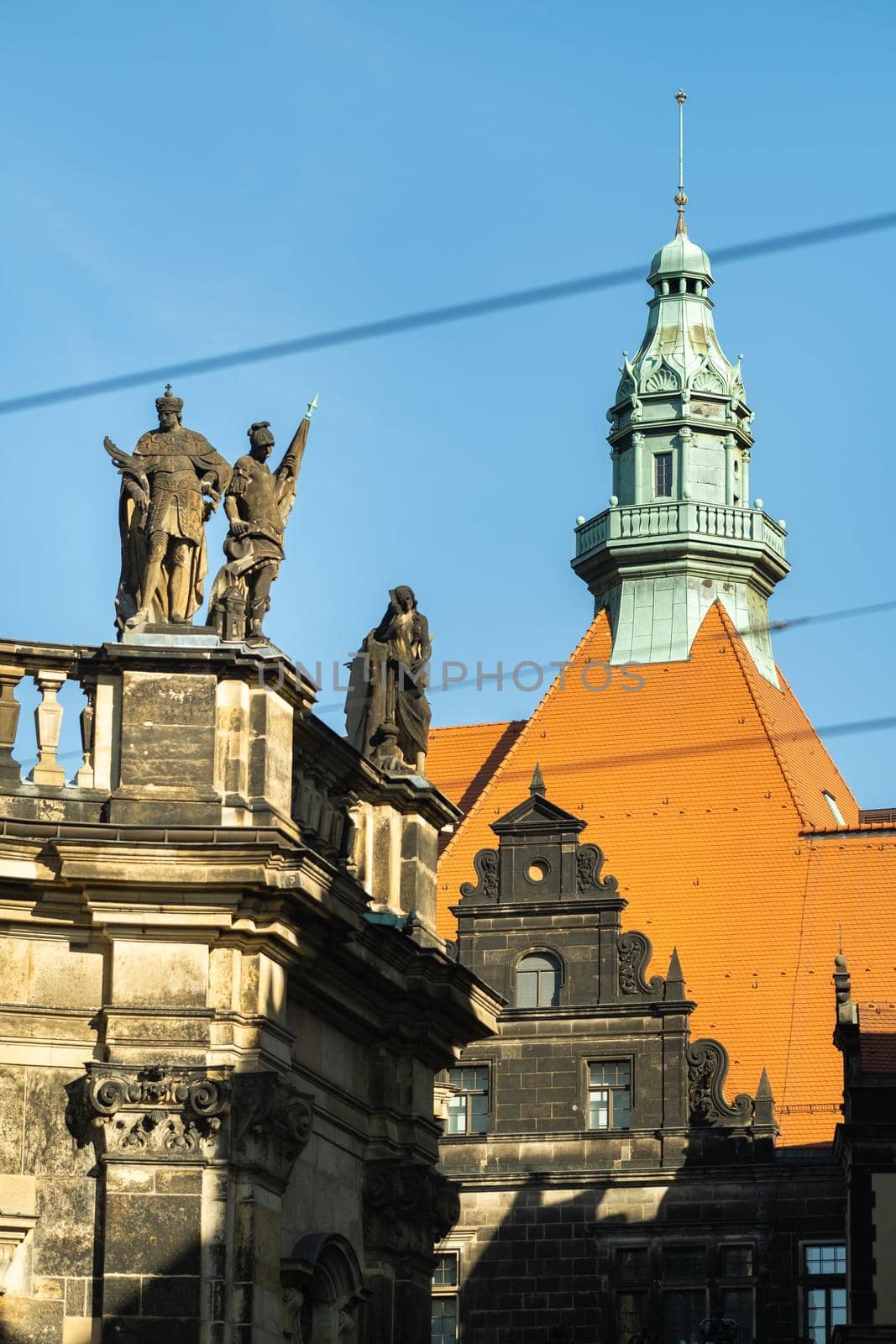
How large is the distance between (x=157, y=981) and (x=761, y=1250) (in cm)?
2643

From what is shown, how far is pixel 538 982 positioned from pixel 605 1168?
2954mm

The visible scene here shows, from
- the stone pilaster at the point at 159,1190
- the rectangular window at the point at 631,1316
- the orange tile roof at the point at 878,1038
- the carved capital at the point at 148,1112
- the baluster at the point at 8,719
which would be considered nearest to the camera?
the stone pilaster at the point at 159,1190

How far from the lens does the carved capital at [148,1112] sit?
819 inches

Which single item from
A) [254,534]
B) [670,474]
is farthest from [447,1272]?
[254,534]

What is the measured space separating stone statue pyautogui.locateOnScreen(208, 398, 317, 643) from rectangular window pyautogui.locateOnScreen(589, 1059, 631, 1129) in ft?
81.9

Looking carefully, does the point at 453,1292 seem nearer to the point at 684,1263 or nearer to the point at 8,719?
the point at 684,1263

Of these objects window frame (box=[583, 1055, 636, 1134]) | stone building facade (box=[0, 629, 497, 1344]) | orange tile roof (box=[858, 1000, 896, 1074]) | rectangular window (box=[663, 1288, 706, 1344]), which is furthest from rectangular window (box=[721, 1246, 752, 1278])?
stone building facade (box=[0, 629, 497, 1344])

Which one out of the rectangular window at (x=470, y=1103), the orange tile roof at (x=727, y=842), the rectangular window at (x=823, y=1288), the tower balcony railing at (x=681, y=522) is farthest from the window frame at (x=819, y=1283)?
the tower balcony railing at (x=681, y=522)

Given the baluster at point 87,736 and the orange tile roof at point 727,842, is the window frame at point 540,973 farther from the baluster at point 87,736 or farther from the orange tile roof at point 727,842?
the baluster at point 87,736

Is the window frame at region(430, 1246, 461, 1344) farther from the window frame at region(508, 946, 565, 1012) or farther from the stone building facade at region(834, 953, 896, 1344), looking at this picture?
the stone building facade at region(834, 953, 896, 1344)

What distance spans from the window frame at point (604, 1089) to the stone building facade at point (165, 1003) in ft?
79.4

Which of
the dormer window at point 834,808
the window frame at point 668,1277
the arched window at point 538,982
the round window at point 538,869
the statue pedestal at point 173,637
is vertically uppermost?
the dormer window at point 834,808

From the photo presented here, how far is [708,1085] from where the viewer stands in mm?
46969

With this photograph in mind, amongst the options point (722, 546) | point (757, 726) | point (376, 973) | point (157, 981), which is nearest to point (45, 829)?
point (157, 981)
